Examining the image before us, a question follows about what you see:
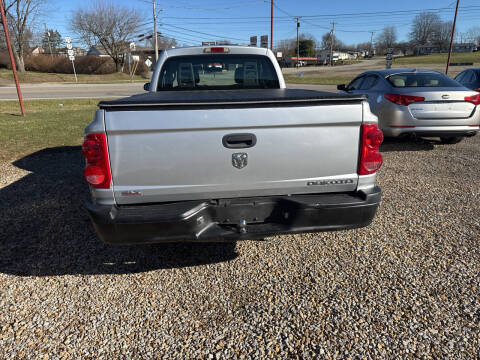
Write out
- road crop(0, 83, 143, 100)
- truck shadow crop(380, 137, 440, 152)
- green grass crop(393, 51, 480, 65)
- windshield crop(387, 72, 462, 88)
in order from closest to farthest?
1. windshield crop(387, 72, 462, 88)
2. truck shadow crop(380, 137, 440, 152)
3. road crop(0, 83, 143, 100)
4. green grass crop(393, 51, 480, 65)

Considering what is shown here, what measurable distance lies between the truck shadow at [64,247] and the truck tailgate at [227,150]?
1.00m

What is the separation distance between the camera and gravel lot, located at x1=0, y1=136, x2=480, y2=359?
7.22 ft

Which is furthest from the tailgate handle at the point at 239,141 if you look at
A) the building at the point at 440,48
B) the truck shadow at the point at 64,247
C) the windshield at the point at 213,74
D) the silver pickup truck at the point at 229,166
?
the building at the point at 440,48

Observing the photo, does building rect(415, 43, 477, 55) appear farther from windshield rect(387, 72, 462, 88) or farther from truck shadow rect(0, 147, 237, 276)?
truck shadow rect(0, 147, 237, 276)

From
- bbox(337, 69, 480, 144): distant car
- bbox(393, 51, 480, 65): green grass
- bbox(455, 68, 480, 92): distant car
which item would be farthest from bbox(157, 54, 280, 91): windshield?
bbox(393, 51, 480, 65): green grass

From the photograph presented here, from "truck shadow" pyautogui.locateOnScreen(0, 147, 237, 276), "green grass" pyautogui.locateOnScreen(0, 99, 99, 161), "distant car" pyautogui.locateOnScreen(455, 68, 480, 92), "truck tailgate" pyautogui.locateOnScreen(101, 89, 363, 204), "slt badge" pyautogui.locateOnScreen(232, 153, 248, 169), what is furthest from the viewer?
"distant car" pyautogui.locateOnScreen(455, 68, 480, 92)

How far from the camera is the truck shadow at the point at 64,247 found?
312 centimetres

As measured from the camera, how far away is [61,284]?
2861mm

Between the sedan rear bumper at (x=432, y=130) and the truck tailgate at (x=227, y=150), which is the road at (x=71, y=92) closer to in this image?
the sedan rear bumper at (x=432, y=130)

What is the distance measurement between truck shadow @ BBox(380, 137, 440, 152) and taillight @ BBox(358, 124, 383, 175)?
497 cm

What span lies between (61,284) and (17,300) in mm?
320

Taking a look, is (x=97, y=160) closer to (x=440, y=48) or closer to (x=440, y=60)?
(x=440, y=60)

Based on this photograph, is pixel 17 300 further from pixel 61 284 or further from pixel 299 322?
pixel 299 322

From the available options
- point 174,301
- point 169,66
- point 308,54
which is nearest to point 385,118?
point 169,66
